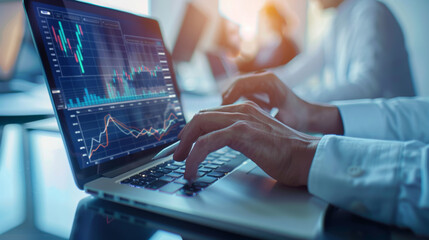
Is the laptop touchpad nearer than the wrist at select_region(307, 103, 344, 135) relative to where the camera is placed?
Yes

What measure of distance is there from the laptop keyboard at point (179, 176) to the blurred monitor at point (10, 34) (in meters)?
0.87

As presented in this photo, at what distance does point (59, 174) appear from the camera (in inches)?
20.1

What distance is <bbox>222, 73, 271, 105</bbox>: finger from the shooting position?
0.76 m

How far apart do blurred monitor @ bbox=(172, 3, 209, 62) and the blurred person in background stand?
1.22 m

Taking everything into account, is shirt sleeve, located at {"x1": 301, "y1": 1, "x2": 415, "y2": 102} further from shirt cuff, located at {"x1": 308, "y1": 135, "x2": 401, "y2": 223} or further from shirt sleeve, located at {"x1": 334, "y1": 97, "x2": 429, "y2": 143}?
shirt cuff, located at {"x1": 308, "y1": 135, "x2": 401, "y2": 223}

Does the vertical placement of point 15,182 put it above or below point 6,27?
below

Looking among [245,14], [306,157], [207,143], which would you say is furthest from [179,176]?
[245,14]

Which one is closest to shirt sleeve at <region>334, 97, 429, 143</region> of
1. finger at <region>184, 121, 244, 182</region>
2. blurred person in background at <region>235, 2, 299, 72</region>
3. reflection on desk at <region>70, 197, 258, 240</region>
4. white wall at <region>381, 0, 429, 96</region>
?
finger at <region>184, 121, 244, 182</region>

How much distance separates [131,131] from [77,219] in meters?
0.22

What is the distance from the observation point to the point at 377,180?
1.09 ft

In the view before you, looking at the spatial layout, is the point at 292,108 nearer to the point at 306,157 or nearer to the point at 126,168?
the point at 306,157

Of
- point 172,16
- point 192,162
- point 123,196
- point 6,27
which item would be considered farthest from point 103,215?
point 172,16

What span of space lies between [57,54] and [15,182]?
24cm

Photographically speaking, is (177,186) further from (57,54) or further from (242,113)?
(57,54)
